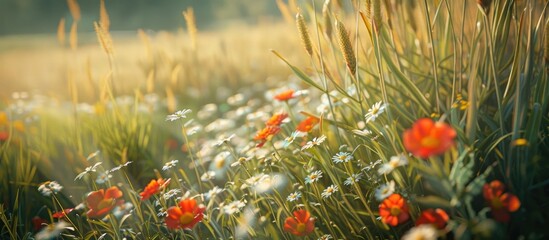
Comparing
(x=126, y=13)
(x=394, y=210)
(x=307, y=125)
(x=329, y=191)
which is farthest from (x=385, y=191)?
(x=126, y=13)

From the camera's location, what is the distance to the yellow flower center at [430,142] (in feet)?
2.51

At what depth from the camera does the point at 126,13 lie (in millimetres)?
35312

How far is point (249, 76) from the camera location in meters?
3.72

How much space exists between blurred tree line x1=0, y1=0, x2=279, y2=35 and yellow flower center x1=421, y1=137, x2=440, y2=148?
29.1 meters

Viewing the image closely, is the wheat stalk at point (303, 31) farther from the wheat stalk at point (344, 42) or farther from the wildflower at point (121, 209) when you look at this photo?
the wildflower at point (121, 209)

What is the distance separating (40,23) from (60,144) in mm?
35704

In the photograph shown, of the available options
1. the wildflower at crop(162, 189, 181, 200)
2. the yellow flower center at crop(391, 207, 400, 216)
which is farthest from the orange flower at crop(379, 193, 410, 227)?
the wildflower at crop(162, 189, 181, 200)

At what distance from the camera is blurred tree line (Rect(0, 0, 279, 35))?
3058 cm

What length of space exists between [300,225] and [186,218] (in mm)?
276

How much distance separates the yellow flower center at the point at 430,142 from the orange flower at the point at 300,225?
0.43 meters

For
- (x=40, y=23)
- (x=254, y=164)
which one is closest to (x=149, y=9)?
(x=40, y=23)

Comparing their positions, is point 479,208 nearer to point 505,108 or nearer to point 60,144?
point 505,108

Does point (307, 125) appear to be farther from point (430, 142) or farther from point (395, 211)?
point (430, 142)

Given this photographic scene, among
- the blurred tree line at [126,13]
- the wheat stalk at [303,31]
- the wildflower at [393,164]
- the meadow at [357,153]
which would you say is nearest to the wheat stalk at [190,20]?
the meadow at [357,153]
